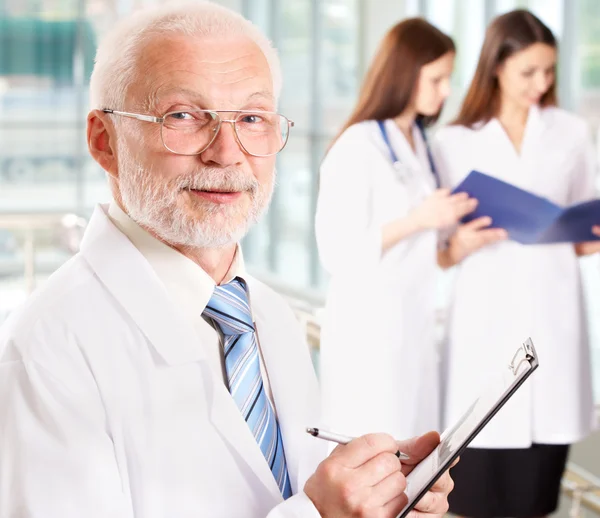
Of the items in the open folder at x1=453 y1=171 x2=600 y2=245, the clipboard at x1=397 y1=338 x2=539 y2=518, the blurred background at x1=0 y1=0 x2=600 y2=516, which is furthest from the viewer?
the blurred background at x1=0 y1=0 x2=600 y2=516

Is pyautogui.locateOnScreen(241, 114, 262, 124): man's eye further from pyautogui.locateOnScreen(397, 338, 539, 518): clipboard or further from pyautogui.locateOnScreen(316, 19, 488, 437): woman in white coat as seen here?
pyautogui.locateOnScreen(316, 19, 488, 437): woman in white coat

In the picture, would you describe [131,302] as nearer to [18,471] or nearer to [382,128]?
[18,471]

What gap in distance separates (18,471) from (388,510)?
41 centimetres

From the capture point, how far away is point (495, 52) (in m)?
2.40

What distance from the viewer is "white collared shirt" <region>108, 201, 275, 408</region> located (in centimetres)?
118

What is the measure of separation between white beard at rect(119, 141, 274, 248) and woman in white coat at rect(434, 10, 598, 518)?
1.27m

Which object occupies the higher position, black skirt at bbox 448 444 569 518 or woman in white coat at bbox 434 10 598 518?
woman in white coat at bbox 434 10 598 518

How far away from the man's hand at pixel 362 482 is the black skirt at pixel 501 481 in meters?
1.49

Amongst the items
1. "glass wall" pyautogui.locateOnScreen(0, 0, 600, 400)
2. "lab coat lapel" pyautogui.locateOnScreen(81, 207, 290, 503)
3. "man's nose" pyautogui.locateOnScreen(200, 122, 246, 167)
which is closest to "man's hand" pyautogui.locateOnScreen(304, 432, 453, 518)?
"lab coat lapel" pyautogui.locateOnScreen(81, 207, 290, 503)

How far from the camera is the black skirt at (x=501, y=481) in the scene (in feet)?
8.13

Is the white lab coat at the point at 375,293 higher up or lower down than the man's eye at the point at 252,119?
lower down

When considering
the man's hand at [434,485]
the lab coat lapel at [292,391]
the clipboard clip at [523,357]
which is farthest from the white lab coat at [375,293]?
the clipboard clip at [523,357]

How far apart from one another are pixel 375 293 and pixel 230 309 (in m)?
1.14

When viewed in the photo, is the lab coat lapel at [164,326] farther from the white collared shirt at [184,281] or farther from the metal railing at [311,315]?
the metal railing at [311,315]
